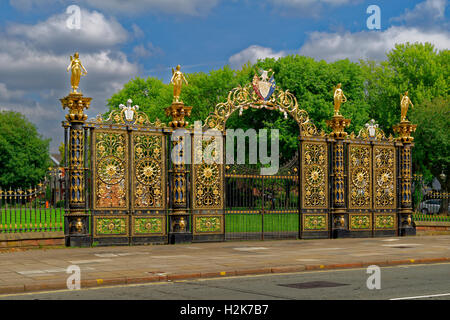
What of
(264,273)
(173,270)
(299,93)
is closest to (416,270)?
(264,273)

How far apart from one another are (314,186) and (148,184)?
6.44m

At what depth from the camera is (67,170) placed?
1816 centimetres

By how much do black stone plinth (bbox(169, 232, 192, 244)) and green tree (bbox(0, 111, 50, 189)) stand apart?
49561mm

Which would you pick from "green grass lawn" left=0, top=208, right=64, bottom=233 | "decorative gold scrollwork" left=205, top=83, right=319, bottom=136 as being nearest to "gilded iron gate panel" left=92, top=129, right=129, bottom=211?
"green grass lawn" left=0, top=208, right=64, bottom=233

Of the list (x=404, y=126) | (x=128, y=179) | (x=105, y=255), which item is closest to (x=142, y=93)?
(x=404, y=126)

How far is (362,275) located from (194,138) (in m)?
8.62

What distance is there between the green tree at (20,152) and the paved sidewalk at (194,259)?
51.2 m

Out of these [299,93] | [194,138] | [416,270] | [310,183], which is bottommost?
[416,270]

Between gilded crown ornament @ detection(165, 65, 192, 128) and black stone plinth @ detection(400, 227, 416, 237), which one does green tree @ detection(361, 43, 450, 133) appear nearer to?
black stone plinth @ detection(400, 227, 416, 237)

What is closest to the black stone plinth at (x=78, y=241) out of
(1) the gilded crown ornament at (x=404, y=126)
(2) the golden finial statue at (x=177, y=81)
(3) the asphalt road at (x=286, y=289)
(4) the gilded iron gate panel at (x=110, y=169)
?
(4) the gilded iron gate panel at (x=110, y=169)

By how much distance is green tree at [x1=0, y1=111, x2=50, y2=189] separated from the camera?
66.9 m

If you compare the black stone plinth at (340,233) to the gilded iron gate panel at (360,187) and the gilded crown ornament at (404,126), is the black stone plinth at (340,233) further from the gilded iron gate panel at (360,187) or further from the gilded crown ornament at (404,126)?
the gilded crown ornament at (404,126)

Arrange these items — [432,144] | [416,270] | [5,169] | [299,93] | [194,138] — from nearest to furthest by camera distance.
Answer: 1. [416,270]
2. [194,138]
3. [432,144]
4. [299,93]
5. [5,169]
